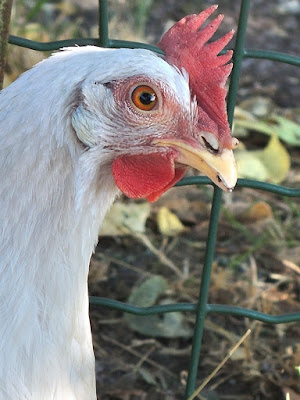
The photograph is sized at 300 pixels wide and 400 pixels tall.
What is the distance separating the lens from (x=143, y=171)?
154 cm

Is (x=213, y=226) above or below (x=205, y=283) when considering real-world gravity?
above

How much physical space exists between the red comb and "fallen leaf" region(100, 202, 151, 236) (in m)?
1.53

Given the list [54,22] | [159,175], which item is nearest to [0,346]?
[159,175]

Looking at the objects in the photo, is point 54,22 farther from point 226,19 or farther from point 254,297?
point 254,297

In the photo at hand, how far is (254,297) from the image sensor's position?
2756mm

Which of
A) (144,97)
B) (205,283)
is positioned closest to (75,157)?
(144,97)

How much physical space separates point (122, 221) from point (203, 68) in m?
1.59

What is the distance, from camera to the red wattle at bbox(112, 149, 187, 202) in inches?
59.1

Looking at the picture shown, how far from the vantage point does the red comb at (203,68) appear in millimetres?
1505

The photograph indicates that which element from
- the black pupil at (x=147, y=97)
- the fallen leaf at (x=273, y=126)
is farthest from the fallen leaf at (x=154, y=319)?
the black pupil at (x=147, y=97)

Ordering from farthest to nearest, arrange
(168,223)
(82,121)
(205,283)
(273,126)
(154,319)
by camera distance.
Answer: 1. (273,126)
2. (168,223)
3. (154,319)
4. (205,283)
5. (82,121)

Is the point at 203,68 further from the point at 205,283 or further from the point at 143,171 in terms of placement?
the point at 205,283

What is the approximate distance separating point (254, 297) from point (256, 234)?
50 centimetres

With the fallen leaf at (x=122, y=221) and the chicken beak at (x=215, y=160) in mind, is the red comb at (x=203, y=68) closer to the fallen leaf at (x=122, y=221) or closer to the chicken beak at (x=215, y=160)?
the chicken beak at (x=215, y=160)
